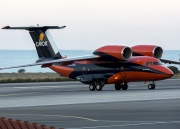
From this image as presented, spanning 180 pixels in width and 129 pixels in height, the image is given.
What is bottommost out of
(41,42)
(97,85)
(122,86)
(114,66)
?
(122,86)

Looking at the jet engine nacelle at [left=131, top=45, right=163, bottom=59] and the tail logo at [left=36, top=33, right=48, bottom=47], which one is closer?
the jet engine nacelle at [left=131, top=45, right=163, bottom=59]

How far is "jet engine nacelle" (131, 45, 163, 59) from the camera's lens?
54.2 m

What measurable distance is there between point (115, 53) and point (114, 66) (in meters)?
1.61

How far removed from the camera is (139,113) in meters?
27.9

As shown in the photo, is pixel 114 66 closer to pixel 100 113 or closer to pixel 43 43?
pixel 43 43

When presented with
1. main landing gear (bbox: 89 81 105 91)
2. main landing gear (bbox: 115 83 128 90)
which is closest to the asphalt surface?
main landing gear (bbox: 89 81 105 91)

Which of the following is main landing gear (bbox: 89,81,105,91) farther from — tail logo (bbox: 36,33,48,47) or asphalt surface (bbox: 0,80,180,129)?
asphalt surface (bbox: 0,80,180,129)

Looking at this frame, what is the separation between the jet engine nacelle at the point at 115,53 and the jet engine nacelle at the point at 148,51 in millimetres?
4276

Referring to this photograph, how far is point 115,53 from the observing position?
4988 cm

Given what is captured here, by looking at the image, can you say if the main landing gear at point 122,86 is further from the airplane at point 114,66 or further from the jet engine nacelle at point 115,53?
the jet engine nacelle at point 115,53

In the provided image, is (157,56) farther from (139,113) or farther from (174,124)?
(174,124)

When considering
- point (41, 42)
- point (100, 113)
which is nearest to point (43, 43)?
point (41, 42)

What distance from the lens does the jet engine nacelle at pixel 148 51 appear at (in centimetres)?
5425

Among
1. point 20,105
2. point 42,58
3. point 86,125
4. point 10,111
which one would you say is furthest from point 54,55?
point 86,125
